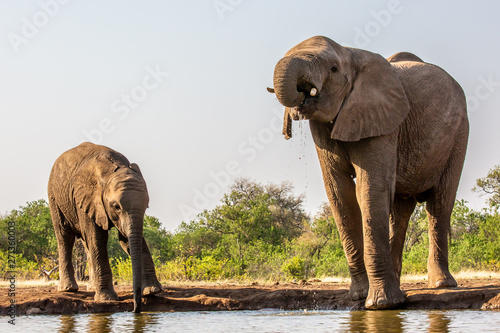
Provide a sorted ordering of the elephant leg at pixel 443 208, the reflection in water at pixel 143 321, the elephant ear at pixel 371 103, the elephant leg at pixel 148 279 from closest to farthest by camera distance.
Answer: the reflection in water at pixel 143 321 → the elephant ear at pixel 371 103 → the elephant leg at pixel 148 279 → the elephant leg at pixel 443 208

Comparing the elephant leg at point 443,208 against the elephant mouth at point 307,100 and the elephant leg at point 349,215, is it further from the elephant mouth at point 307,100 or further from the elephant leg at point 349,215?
the elephant mouth at point 307,100

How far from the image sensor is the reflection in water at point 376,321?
6475mm

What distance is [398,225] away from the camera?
32.5ft

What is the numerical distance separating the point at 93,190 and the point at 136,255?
141 centimetres

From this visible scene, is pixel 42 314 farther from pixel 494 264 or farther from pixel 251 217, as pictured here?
pixel 251 217

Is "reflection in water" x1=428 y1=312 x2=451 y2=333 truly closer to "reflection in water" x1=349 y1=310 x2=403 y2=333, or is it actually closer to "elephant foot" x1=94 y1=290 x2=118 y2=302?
"reflection in water" x1=349 y1=310 x2=403 y2=333

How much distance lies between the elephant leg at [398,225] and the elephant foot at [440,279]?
43 centimetres

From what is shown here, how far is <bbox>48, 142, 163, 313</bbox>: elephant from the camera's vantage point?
8.69m

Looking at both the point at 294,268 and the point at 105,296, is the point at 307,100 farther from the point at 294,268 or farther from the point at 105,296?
the point at 294,268

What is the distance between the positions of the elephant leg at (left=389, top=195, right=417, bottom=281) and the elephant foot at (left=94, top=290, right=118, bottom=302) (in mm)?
3647

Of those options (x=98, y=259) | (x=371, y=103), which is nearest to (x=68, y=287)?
(x=98, y=259)

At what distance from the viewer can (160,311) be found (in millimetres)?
8984

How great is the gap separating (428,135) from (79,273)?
9111mm

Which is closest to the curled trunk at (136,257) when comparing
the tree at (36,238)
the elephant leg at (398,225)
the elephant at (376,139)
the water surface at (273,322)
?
the water surface at (273,322)
